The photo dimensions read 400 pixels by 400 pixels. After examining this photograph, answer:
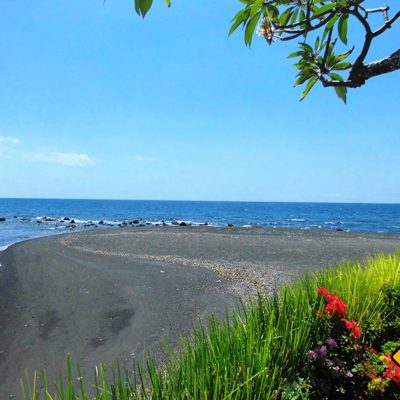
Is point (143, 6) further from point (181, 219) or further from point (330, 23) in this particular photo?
point (181, 219)

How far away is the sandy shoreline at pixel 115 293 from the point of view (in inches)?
260

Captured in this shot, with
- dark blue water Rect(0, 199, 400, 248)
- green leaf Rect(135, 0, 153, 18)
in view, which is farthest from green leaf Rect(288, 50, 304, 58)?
dark blue water Rect(0, 199, 400, 248)

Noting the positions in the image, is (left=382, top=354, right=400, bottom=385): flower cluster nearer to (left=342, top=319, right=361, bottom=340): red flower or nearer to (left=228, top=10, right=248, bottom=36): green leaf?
(left=342, top=319, right=361, bottom=340): red flower

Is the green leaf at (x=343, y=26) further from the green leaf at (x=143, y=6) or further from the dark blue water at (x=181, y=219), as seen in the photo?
the dark blue water at (x=181, y=219)

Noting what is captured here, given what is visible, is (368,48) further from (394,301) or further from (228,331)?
(394,301)

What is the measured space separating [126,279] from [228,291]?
3495 mm

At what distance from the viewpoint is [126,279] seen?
1178 cm

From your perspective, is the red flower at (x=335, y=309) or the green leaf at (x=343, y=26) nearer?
the green leaf at (x=343, y=26)

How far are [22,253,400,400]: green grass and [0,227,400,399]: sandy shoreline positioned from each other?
3.34 m

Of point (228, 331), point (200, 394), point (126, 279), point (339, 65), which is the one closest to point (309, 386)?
point (228, 331)

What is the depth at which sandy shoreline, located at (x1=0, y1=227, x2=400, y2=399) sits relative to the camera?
6602 millimetres

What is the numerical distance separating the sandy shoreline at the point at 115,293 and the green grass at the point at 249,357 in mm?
3338

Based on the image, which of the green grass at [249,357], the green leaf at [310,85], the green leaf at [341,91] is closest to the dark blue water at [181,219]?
the green grass at [249,357]

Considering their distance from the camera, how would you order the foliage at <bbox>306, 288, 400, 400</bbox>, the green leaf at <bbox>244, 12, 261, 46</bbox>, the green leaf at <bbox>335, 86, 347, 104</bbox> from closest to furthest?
the green leaf at <bbox>244, 12, 261, 46</bbox> < the green leaf at <bbox>335, 86, 347, 104</bbox> < the foliage at <bbox>306, 288, 400, 400</bbox>
